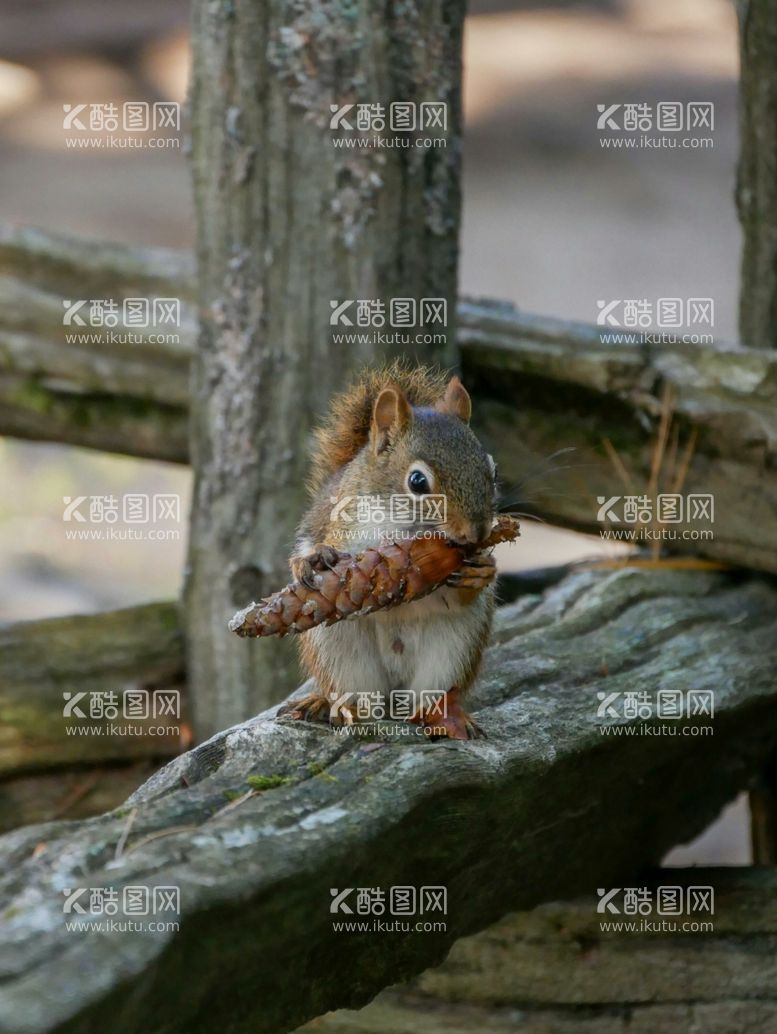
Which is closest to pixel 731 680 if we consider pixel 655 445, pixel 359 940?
pixel 655 445

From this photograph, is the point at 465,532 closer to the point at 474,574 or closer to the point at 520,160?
the point at 474,574

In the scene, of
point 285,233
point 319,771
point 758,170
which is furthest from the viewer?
point 758,170

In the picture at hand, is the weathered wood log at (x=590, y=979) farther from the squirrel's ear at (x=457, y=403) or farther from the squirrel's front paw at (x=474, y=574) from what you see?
the squirrel's ear at (x=457, y=403)

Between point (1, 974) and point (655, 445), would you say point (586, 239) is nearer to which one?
point (655, 445)

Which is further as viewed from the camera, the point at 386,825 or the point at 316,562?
the point at 316,562

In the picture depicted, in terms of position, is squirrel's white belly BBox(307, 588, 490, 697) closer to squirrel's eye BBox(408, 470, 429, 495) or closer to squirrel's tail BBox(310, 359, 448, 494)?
squirrel's eye BBox(408, 470, 429, 495)

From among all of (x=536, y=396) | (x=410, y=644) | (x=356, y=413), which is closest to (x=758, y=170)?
(x=536, y=396)

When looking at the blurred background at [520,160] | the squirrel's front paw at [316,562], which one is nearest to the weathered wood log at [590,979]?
the squirrel's front paw at [316,562]
